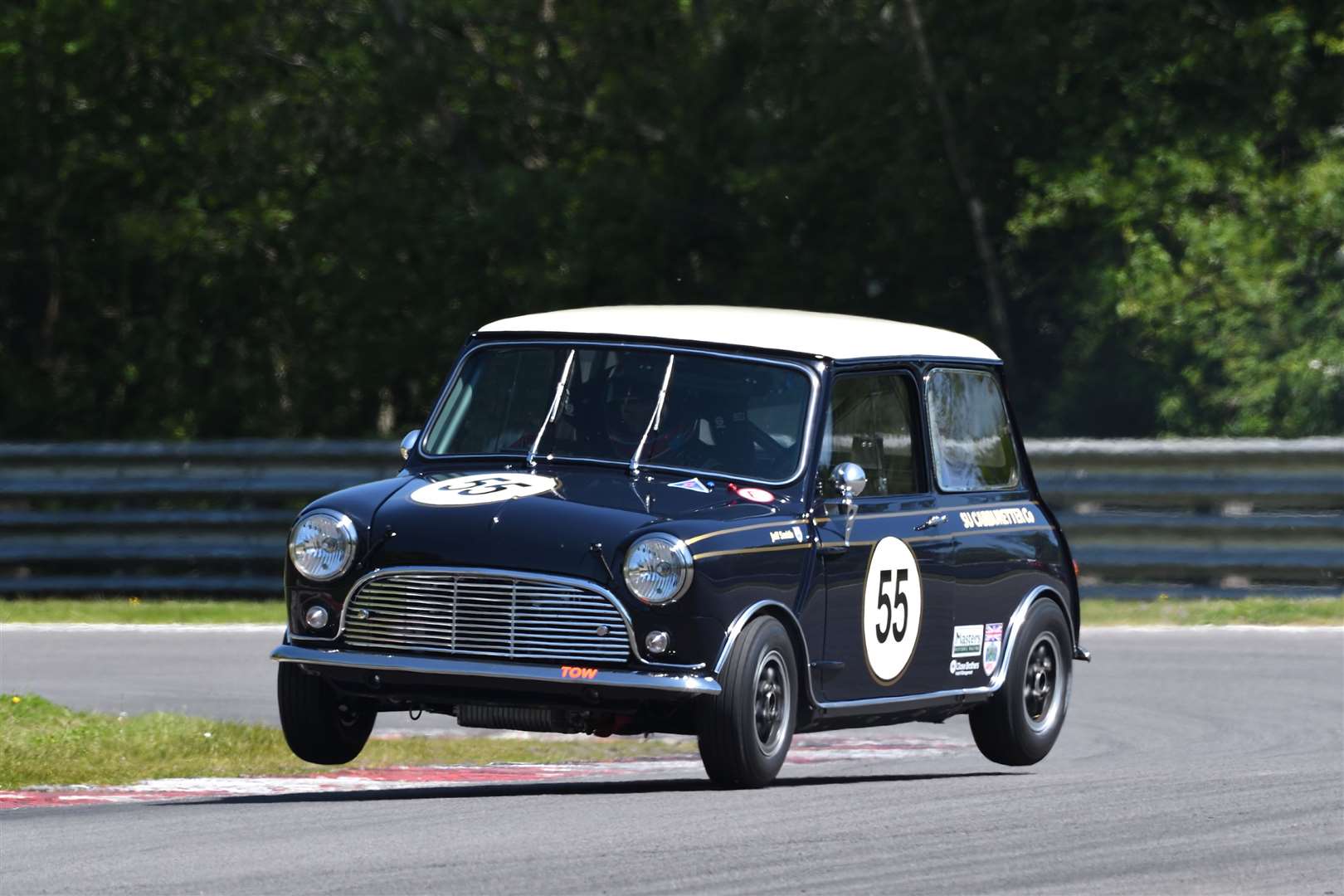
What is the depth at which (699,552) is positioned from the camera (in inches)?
324

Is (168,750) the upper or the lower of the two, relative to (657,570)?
lower

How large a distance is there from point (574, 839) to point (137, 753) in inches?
138

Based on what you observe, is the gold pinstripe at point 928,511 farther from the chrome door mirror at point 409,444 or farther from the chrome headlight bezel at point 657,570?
the chrome door mirror at point 409,444

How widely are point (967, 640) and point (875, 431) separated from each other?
3.15ft

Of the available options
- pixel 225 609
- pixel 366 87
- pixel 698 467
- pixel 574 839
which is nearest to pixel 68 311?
pixel 366 87

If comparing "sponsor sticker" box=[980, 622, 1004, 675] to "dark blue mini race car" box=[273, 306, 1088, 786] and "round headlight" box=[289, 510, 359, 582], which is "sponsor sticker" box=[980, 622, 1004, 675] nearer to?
"dark blue mini race car" box=[273, 306, 1088, 786]

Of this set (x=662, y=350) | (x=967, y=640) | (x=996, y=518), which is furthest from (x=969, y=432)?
(x=662, y=350)

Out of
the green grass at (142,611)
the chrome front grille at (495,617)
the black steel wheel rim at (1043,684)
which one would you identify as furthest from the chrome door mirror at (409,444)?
the green grass at (142,611)

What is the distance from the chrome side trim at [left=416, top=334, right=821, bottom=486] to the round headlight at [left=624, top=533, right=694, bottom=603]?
2.77 feet

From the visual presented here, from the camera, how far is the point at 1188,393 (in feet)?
66.6

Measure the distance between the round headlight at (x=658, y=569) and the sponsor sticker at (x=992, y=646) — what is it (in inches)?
88.8

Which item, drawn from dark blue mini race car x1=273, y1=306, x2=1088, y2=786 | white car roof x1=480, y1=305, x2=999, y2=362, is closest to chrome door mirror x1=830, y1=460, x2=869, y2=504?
dark blue mini race car x1=273, y1=306, x2=1088, y2=786

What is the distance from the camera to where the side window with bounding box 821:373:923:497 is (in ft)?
30.5

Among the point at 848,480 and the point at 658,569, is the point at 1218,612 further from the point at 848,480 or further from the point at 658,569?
the point at 658,569
